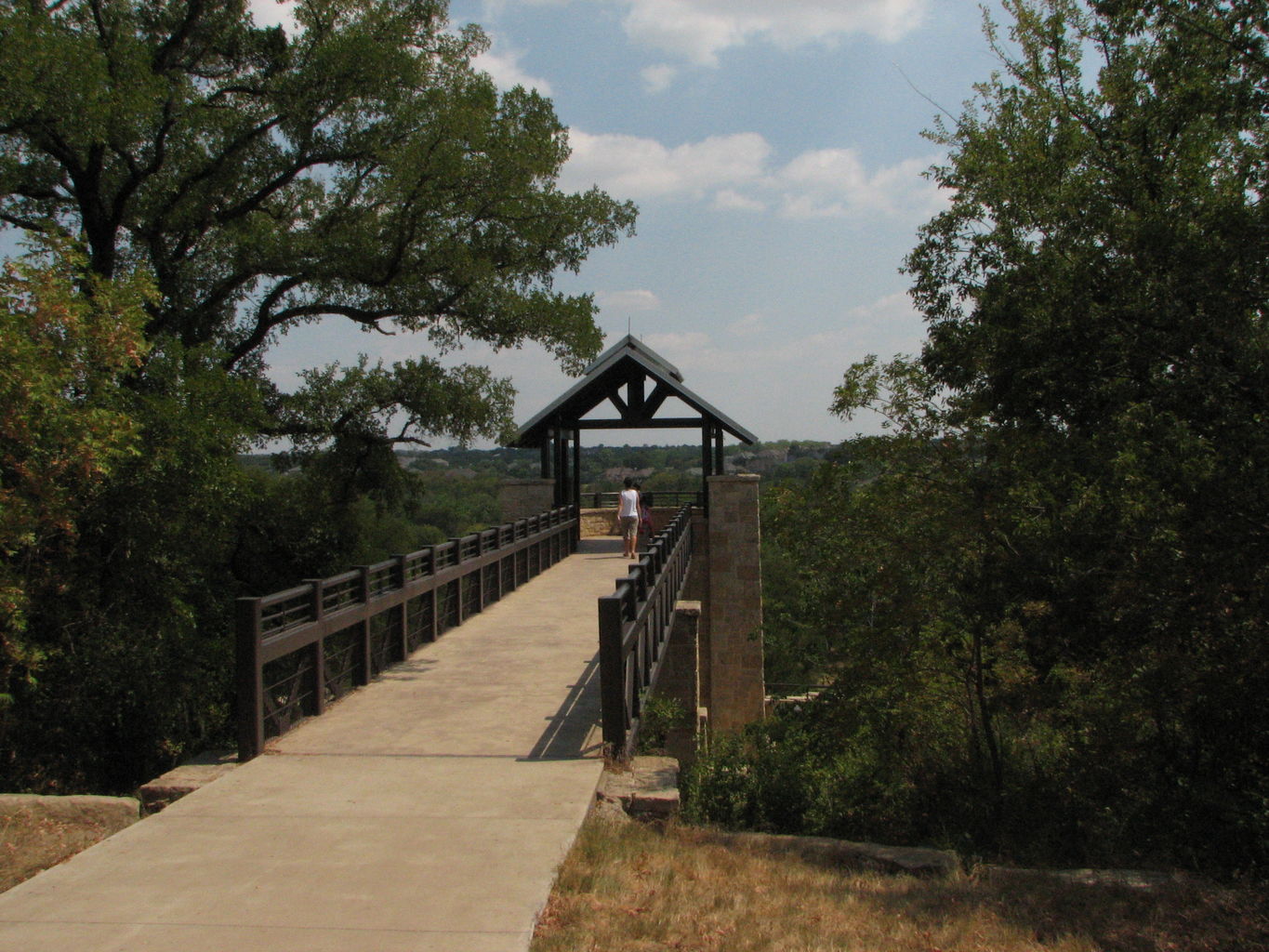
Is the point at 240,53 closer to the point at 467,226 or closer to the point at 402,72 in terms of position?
the point at 402,72

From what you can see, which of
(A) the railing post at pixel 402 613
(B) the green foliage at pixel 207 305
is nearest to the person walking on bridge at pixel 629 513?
(B) the green foliage at pixel 207 305

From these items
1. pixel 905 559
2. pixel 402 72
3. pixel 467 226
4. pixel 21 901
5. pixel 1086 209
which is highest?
pixel 402 72

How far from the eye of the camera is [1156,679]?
8.37 m

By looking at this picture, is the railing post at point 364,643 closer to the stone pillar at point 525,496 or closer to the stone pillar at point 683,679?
the stone pillar at point 683,679

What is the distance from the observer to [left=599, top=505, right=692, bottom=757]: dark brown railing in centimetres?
689

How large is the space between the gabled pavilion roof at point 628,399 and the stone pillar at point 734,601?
4.94 feet

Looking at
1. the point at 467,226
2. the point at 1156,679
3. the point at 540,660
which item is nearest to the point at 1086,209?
the point at 1156,679

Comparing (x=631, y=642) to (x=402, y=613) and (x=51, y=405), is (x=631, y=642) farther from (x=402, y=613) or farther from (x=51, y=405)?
(x=51, y=405)

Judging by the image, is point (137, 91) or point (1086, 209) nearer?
point (1086, 209)

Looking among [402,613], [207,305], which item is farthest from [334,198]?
[402,613]

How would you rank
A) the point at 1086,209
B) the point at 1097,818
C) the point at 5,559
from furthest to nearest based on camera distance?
the point at 5,559 < the point at 1086,209 < the point at 1097,818

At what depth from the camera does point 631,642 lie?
25.1ft

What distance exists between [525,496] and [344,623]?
12.7 metres

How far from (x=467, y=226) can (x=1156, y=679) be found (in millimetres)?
11946
